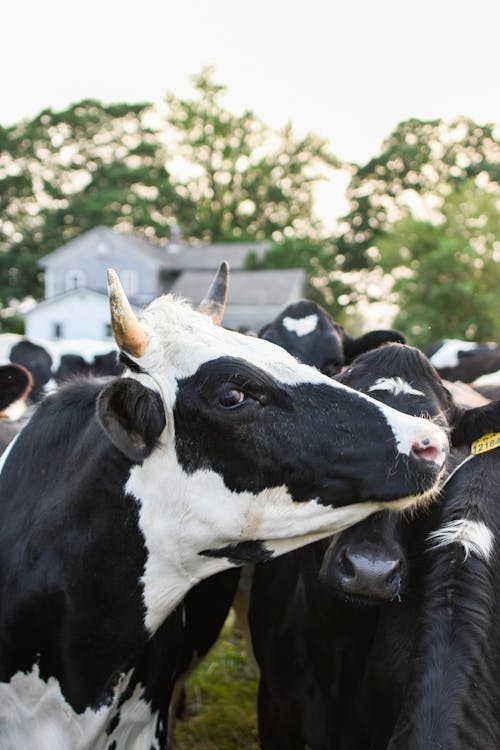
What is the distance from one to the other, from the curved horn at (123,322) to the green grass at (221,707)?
3522 millimetres

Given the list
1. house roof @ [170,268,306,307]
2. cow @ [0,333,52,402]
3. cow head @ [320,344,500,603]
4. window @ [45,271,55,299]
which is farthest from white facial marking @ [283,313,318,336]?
window @ [45,271,55,299]

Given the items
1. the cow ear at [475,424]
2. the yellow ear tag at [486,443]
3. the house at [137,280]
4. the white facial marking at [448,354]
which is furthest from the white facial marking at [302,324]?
the house at [137,280]

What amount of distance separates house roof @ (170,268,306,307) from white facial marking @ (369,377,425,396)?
126 feet

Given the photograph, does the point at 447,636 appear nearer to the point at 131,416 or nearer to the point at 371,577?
the point at 371,577

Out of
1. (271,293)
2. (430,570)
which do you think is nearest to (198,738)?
(430,570)

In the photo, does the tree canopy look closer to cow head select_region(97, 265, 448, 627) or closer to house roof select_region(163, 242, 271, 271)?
house roof select_region(163, 242, 271, 271)

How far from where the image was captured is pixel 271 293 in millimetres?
43281

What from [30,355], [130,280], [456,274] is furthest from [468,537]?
[130,280]

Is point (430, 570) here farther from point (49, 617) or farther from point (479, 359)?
point (479, 359)

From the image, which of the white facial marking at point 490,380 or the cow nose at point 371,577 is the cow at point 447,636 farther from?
the white facial marking at point 490,380

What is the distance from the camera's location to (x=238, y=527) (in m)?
2.62

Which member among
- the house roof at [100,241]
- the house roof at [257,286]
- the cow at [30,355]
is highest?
the cow at [30,355]

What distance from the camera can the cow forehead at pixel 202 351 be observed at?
8.55ft

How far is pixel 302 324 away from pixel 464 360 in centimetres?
401
